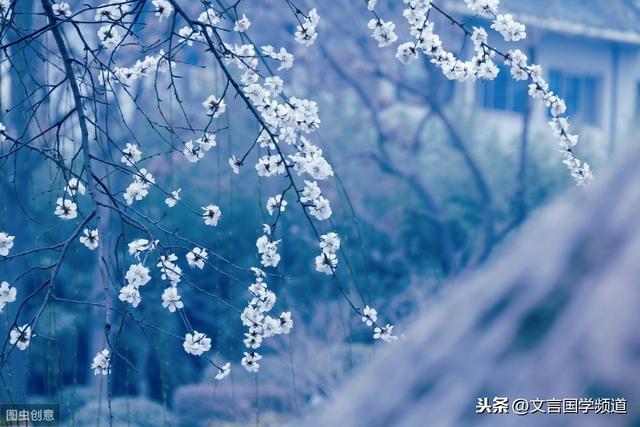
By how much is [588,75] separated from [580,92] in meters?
0.28

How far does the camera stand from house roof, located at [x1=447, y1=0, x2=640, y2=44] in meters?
11.4

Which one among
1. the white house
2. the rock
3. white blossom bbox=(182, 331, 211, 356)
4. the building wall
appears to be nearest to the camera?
the rock

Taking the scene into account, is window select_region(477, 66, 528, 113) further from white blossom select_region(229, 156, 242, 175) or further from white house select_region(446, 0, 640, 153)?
white blossom select_region(229, 156, 242, 175)

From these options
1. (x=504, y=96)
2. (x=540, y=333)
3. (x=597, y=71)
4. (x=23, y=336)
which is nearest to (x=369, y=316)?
(x=23, y=336)

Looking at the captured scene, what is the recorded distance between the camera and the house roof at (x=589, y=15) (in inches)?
450

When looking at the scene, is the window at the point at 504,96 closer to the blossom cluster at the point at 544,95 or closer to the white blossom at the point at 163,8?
the blossom cluster at the point at 544,95

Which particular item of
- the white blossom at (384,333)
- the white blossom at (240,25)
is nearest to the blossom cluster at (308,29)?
the white blossom at (240,25)

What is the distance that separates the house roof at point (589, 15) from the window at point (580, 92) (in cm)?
102

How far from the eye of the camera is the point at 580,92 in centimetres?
1504

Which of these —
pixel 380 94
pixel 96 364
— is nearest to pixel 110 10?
pixel 96 364

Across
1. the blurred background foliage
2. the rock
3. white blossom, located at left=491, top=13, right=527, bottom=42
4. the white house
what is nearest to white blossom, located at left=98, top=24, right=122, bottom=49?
white blossom, located at left=491, top=13, right=527, bottom=42

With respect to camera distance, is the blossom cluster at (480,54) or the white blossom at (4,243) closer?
the white blossom at (4,243)

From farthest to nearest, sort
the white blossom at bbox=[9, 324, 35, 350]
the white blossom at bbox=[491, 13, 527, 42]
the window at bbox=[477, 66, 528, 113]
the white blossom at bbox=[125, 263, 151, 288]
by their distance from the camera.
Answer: the window at bbox=[477, 66, 528, 113] → the white blossom at bbox=[491, 13, 527, 42] → the white blossom at bbox=[125, 263, 151, 288] → the white blossom at bbox=[9, 324, 35, 350]

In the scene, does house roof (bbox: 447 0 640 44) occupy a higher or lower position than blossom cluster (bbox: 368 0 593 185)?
higher
